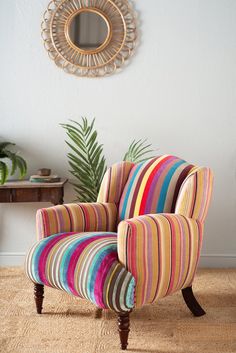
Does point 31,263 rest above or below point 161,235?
below

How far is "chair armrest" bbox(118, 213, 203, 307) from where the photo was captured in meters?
2.11

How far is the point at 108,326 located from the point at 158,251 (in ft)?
1.60

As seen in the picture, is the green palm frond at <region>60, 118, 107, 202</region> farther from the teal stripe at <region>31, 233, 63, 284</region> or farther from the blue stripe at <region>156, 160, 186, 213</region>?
the teal stripe at <region>31, 233, 63, 284</region>

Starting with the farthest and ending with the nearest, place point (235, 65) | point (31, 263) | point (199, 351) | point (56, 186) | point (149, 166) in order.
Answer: point (235, 65) → point (56, 186) → point (149, 166) → point (31, 263) → point (199, 351)

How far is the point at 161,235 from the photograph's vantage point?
2.21 m

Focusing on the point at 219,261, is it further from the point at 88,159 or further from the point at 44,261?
the point at 44,261

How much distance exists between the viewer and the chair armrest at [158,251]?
2111mm

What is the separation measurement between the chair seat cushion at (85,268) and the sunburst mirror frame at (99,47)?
1.46 metres

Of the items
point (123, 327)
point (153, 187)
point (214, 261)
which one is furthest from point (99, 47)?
point (123, 327)

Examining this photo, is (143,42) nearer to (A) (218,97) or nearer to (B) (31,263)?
(A) (218,97)

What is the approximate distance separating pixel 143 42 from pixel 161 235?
1.73 meters

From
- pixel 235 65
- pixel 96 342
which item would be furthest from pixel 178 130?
pixel 96 342

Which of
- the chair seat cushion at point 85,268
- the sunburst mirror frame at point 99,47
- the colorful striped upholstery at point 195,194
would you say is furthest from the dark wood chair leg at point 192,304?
the sunburst mirror frame at point 99,47

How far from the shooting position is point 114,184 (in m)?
2.78
